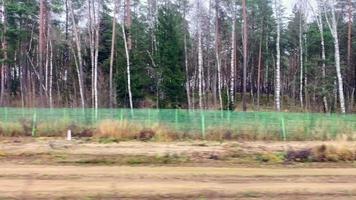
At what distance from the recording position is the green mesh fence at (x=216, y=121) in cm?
2525

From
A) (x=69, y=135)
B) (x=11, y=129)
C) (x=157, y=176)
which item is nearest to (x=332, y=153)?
(x=157, y=176)

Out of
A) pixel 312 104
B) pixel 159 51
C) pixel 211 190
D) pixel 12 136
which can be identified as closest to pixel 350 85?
pixel 312 104

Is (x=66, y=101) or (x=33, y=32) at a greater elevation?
(x=33, y=32)

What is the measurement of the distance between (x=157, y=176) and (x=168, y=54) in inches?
1402

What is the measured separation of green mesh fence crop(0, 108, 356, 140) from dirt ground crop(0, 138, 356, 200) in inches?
199

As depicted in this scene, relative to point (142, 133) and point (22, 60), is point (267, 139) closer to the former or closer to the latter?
point (142, 133)

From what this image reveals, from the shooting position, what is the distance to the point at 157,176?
41.4ft

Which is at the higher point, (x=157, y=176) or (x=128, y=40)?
(x=128, y=40)

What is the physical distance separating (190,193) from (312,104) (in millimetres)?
46973

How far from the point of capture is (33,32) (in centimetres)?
5741

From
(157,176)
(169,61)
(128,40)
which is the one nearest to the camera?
(157,176)

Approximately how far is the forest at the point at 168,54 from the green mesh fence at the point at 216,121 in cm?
1412

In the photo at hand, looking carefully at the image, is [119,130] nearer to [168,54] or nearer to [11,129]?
[11,129]

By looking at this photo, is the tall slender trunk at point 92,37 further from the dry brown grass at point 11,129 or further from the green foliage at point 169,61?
the dry brown grass at point 11,129
